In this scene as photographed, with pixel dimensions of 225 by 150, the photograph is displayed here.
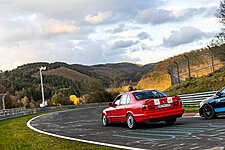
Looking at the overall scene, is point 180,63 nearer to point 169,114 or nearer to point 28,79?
point 169,114

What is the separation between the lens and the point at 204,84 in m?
26.1

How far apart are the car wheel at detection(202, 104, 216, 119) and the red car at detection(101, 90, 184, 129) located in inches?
63.3

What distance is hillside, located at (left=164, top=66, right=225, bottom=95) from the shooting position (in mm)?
Answer: 24125

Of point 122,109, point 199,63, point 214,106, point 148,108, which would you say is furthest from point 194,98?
point 148,108

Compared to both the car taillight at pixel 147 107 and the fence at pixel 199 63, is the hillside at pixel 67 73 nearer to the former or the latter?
the fence at pixel 199 63

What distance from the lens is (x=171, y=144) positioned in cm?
703

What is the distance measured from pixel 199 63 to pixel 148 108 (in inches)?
762

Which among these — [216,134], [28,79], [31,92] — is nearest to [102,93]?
[216,134]

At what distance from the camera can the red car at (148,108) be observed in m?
10.5

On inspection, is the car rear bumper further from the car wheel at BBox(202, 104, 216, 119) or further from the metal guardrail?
the metal guardrail

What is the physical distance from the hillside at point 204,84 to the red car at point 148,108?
13471 millimetres

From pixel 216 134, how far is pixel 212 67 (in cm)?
1955

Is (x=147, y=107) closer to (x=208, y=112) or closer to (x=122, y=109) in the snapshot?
(x=122, y=109)

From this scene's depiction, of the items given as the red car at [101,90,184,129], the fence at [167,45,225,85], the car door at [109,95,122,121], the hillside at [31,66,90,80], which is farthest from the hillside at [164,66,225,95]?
the hillside at [31,66,90,80]
